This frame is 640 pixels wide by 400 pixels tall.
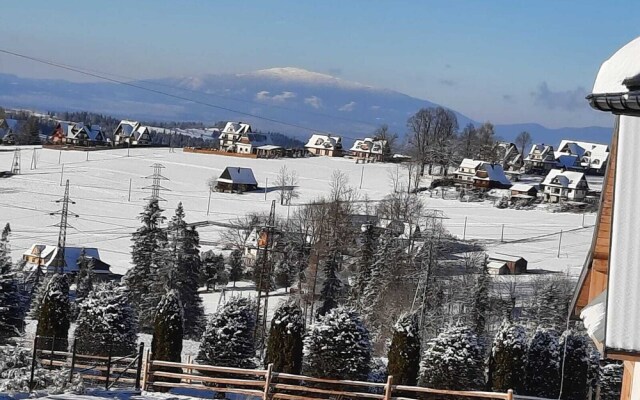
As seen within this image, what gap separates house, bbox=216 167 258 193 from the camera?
8044 centimetres

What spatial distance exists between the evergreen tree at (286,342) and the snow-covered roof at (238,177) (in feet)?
206

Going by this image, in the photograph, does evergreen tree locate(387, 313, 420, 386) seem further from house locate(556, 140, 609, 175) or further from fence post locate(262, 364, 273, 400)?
house locate(556, 140, 609, 175)

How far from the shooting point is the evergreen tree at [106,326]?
19.9m

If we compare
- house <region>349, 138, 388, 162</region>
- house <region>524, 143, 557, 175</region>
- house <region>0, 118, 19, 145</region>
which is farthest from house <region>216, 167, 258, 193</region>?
house <region>0, 118, 19, 145</region>

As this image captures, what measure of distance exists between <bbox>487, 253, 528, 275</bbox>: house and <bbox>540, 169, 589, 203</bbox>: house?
102ft

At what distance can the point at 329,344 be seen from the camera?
725 inches

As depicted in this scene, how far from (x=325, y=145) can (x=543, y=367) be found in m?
100

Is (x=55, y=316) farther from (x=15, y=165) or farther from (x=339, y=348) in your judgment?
(x=15, y=165)

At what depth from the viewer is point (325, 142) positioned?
119 metres

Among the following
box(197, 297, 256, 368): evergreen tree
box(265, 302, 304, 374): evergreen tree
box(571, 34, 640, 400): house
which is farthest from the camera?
box(197, 297, 256, 368): evergreen tree

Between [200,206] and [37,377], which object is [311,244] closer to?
[200,206]

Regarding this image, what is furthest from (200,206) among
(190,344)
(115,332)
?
(115,332)

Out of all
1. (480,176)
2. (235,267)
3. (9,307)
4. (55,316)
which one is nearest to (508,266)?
(235,267)

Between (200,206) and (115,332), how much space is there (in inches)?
1991
